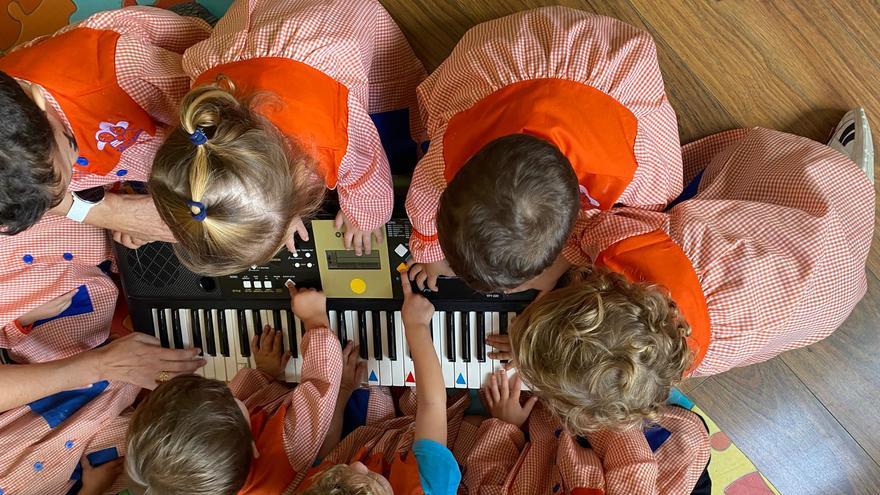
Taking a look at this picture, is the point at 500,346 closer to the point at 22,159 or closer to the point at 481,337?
the point at 481,337

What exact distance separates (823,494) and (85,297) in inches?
68.2

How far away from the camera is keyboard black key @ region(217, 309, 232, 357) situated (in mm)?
1290

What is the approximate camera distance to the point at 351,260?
1.17 metres

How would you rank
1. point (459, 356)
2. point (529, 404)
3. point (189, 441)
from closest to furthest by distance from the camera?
point (189, 441)
point (459, 356)
point (529, 404)

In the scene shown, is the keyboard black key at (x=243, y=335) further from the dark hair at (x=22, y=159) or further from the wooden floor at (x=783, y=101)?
the wooden floor at (x=783, y=101)

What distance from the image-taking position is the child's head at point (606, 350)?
86 cm

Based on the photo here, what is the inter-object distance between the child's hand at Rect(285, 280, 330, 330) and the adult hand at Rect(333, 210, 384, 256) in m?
0.13

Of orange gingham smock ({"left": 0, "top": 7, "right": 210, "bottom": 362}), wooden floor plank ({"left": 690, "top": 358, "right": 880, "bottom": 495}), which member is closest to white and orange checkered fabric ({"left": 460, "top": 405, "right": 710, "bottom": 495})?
wooden floor plank ({"left": 690, "top": 358, "right": 880, "bottom": 495})

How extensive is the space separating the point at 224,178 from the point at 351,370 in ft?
2.07

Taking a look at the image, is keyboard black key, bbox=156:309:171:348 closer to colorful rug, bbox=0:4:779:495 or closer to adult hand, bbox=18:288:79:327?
adult hand, bbox=18:288:79:327

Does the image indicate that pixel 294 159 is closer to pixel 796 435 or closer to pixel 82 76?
pixel 82 76

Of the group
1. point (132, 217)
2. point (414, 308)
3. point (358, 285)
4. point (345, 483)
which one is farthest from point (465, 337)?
point (132, 217)

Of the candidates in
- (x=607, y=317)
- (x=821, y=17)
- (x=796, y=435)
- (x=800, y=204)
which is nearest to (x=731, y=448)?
(x=796, y=435)

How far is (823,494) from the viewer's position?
1.36 meters
